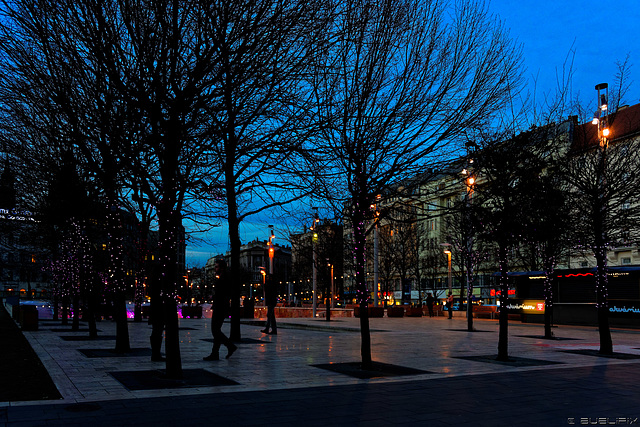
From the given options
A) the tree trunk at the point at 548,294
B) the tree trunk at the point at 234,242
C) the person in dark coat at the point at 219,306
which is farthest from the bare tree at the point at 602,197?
the person in dark coat at the point at 219,306

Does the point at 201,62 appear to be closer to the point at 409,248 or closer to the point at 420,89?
the point at 420,89

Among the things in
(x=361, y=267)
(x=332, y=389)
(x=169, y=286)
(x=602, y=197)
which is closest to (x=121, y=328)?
(x=169, y=286)

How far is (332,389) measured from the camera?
29.5 ft

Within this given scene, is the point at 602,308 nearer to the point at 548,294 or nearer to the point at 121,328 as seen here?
the point at 548,294

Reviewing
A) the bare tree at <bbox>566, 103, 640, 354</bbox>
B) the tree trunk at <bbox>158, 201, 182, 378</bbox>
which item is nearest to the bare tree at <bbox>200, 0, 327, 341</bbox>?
the tree trunk at <bbox>158, 201, 182, 378</bbox>

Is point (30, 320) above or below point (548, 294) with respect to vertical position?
below

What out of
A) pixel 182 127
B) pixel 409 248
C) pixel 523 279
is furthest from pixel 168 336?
pixel 409 248

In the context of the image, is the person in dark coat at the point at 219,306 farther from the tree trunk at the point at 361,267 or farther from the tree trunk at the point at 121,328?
the tree trunk at the point at 361,267

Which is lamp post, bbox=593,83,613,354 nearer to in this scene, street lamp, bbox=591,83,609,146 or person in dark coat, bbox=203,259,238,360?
street lamp, bbox=591,83,609,146

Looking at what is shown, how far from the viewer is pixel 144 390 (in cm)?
845

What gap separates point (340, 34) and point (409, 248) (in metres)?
52.8

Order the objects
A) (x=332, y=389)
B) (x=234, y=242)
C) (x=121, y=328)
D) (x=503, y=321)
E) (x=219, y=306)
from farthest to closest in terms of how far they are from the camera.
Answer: (x=234, y=242), (x=503, y=321), (x=121, y=328), (x=219, y=306), (x=332, y=389)

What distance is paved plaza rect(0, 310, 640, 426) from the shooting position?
22.5 feet

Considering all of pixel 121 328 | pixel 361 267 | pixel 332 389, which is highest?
pixel 361 267
